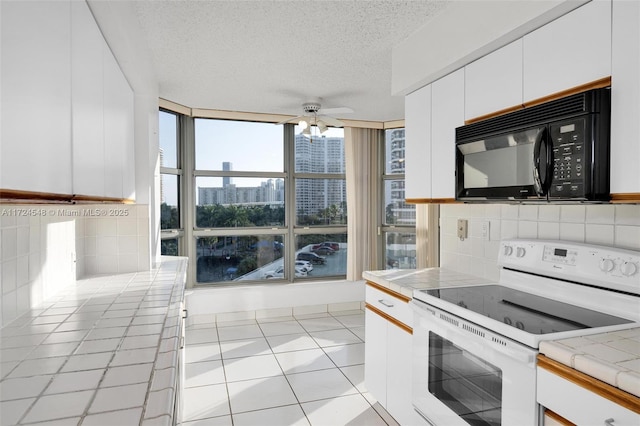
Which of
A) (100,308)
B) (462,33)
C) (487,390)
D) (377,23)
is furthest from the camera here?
(377,23)

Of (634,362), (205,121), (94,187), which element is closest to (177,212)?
(205,121)

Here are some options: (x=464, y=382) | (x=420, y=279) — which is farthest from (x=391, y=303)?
(x=464, y=382)

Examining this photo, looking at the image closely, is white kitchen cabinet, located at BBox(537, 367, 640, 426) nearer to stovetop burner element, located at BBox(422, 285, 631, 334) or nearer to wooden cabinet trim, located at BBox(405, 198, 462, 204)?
stovetop burner element, located at BBox(422, 285, 631, 334)

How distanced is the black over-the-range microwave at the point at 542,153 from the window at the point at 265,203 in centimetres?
299

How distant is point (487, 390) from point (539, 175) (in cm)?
95

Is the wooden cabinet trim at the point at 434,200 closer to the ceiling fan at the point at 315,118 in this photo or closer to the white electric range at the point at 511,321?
the white electric range at the point at 511,321

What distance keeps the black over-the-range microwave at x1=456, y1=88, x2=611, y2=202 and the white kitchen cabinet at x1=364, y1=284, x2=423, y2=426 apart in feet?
2.65

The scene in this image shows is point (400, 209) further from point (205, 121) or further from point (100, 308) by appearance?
point (100, 308)

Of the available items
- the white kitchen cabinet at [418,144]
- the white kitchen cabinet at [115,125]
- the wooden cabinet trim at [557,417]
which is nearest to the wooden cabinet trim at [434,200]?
the white kitchen cabinet at [418,144]

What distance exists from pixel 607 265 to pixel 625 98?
706 millimetres

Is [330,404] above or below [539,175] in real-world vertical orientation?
below

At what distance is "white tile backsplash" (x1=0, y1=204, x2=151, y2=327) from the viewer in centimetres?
159

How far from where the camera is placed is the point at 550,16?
164 centimetres

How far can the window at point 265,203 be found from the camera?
4.61 meters
